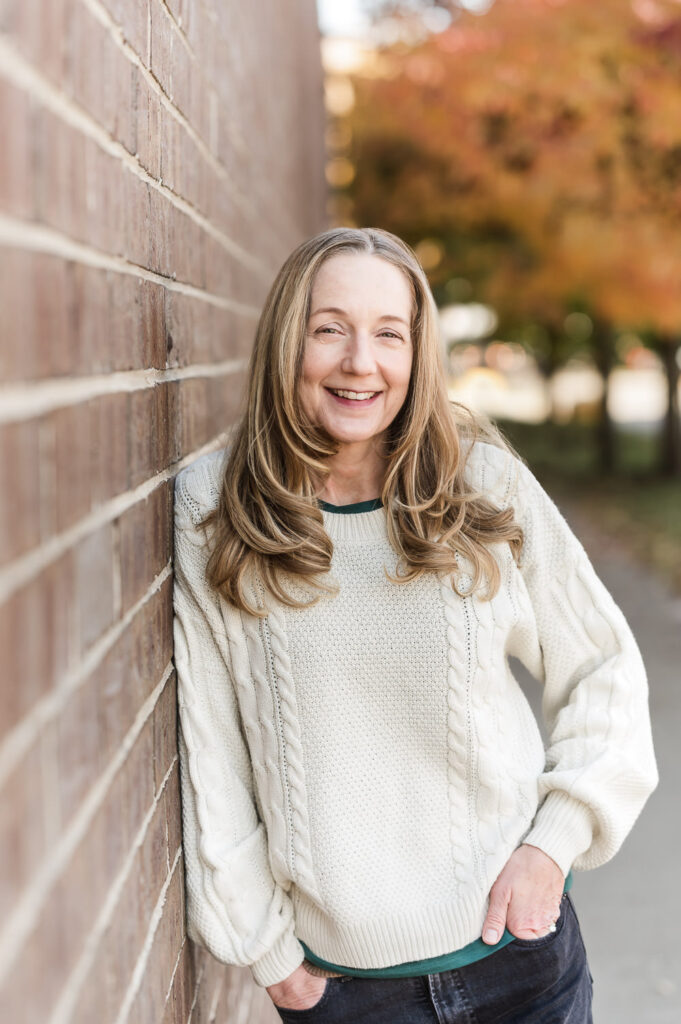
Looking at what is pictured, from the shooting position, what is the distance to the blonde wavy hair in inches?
81.0

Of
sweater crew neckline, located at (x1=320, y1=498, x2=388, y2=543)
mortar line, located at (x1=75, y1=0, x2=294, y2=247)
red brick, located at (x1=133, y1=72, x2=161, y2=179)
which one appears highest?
mortar line, located at (x1=75, y1=0, x2=294, y2=247)

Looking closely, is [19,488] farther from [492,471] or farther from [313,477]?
[492,471]

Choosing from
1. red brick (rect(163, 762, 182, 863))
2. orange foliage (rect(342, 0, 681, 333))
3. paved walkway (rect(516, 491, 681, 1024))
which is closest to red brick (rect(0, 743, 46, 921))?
red brick (rect(163, 762, 182, 863))

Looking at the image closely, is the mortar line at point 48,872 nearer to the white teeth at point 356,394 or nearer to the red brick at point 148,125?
the white teeth at point 356,394

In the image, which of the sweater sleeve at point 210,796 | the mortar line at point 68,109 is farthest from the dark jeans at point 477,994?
the mortar line at point 68,109

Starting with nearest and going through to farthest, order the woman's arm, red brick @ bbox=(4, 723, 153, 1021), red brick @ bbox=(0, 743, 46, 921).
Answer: red brick @ bbox=(0, 743, 46, 921) < red brick @ bbox=(4, 723, 153, 1021) < the woman's arm

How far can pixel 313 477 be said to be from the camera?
2191mm

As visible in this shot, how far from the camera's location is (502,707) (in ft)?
7.13

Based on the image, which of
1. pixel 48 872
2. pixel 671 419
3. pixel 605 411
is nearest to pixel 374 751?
pixel 48 872

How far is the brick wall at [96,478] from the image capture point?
41.2 inches

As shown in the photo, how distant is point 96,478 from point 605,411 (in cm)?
1957

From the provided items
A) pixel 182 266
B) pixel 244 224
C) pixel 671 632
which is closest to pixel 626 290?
pixel 671 632

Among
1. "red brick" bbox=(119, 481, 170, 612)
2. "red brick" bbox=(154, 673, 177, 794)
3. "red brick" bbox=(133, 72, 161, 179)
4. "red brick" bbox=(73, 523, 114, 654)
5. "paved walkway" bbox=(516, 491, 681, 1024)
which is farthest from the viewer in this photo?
"paved walkway" bbox=(516, 491, 681, 1024)

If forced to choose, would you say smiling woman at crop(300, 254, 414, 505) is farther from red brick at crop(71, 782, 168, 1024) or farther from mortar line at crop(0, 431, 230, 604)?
red brick at crop(71, 782, 168, 1024)
